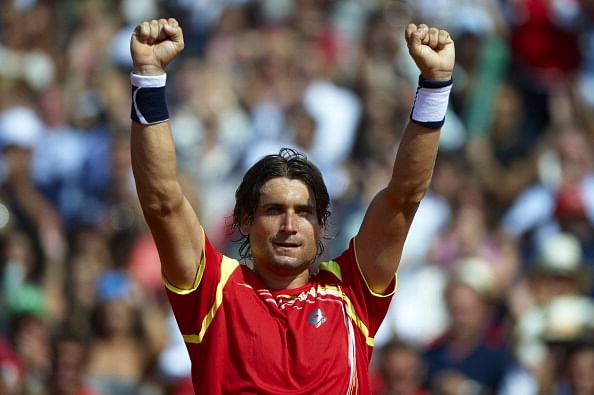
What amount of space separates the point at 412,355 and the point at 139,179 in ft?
13.9

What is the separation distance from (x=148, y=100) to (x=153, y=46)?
0.66 feet

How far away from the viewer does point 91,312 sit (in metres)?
9.78

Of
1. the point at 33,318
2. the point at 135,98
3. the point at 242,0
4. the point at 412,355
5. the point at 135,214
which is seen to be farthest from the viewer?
the point at 242,0

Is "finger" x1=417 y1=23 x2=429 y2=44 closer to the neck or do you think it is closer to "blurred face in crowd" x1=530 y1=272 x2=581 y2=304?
the neck

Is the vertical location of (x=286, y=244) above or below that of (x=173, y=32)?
below

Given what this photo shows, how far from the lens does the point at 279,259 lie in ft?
16.8

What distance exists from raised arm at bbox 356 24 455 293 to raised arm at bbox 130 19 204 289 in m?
0.74

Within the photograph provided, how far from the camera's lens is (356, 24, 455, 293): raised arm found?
505 centimetres

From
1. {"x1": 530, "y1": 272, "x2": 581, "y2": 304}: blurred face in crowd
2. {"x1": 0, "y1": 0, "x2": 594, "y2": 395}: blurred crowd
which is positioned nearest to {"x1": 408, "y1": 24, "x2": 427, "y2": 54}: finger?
{"x1": 0, "y1": 0, "x2": 594, "y2": 395}: blurred crowd

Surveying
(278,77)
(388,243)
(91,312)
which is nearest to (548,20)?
(278,77)

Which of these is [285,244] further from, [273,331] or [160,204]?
[160,204]

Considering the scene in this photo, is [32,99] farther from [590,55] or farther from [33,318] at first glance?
[590,55]

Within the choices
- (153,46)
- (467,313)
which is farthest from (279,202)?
(467,313)

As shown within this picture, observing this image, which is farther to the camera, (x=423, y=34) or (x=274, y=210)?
(x=274, y=210)
